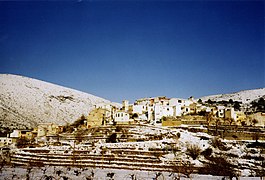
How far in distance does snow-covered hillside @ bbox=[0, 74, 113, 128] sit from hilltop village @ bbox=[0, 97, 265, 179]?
2847 centimetres

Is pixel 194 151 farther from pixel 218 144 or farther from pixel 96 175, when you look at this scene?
pixel 96 175

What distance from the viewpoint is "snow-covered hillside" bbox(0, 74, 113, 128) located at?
85125 mm

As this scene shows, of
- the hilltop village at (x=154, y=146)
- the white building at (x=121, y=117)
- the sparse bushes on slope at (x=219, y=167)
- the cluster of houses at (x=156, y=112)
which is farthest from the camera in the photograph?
the cluster of houses at (x=156, y=112)

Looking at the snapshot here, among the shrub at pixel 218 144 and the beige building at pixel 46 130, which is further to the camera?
the beige building at pixel 46 130

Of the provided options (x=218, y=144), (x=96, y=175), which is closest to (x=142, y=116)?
(x=218, y=144)

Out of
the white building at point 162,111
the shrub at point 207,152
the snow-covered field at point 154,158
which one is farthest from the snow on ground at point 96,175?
the white building at point 162,111

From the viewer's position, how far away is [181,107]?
60.7 meters

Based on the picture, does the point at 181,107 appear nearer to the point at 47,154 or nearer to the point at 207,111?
the point at 207,111

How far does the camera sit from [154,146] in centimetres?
3962

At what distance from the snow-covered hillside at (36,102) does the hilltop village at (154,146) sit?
28473mm

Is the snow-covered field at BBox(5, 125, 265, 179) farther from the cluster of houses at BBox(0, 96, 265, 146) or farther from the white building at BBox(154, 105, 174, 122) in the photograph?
the white building at BBox(154, 105, 174, 122)

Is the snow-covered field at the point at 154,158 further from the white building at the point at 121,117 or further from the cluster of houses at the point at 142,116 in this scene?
the cluster of houses at the point at 142,116

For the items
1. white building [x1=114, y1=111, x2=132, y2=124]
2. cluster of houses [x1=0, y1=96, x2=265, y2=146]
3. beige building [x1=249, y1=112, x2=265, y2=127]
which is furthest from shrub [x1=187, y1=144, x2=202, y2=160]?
beige building [x1=249, y1=112, x2=265, y2=127]

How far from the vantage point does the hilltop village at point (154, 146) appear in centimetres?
3394
